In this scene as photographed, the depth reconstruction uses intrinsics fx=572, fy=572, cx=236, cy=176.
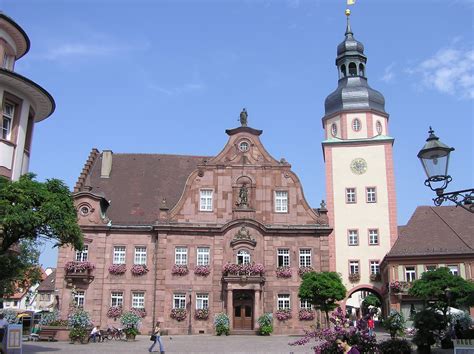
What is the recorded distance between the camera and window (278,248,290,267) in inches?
1560

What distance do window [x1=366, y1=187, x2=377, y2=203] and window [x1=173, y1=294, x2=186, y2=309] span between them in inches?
753

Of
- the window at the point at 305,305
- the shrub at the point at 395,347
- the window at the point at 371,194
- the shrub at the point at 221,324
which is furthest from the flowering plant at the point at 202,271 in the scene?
the shrub at the point at 395,347

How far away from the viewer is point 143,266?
39.5 m

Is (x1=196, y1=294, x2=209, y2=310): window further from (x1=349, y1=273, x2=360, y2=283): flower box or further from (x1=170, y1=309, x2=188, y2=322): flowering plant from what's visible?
(x1=349, y1=273, x2=360, y2=283): flower box

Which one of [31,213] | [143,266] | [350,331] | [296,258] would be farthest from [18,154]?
[296,258]

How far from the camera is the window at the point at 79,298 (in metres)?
38.7

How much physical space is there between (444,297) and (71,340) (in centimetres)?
1969

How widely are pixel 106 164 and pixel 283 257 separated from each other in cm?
1609

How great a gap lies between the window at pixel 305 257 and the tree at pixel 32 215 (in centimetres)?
2291

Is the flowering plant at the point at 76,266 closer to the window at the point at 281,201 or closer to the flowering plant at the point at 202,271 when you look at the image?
the flowering plant at the point at 202,271

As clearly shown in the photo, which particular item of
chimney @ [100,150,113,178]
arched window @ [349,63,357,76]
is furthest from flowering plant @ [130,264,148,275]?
arched window @ [349,63,357,76]

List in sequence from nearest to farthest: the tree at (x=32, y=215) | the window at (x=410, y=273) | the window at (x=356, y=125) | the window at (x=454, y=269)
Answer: the tree at (x=32, y=215), the window at (x=454, y=269), the window at (x=410, y=273), the window at (x=356, y=125)

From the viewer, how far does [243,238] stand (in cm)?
3947

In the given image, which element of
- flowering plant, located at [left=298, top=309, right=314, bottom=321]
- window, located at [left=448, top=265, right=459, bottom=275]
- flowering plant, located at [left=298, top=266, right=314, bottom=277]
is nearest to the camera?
flowering plant, located at [left=298, top=309, right=314, bottom=321]
